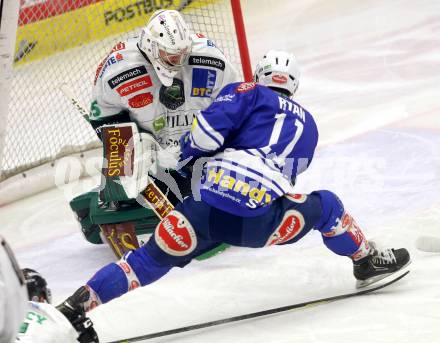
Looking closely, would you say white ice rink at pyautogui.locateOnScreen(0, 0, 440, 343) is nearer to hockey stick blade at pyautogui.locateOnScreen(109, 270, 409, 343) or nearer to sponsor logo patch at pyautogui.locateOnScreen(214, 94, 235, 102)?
hockey stick blade at pyautogui.locateOnScreen(109, 270, 409, 343)

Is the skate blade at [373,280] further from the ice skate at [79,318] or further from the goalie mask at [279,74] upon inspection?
the ice skate at [79,318]

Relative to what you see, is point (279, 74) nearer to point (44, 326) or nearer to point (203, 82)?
point (203, 82)

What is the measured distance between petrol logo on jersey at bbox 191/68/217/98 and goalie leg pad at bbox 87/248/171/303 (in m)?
1.11

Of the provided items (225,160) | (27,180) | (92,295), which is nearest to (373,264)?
(225,160)

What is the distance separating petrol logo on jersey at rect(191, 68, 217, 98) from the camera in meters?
3.99

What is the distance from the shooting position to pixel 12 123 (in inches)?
219

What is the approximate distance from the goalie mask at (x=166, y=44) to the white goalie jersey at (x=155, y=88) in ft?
0.37

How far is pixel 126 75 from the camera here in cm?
393

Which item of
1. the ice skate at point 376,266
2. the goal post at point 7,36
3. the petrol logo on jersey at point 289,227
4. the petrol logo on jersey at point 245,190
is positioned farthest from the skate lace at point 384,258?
the goal post at point 7,36

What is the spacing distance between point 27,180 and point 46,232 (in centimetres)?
59

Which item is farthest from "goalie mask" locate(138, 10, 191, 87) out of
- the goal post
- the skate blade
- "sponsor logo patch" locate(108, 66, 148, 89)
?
the skate blade

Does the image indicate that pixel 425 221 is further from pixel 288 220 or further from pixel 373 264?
pixel 288 220

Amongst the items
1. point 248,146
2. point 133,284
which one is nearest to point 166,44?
point 248,146

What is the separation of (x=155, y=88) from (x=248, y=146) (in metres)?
1.07
